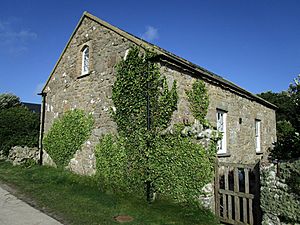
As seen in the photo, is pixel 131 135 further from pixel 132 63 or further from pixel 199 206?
pixel 199 206

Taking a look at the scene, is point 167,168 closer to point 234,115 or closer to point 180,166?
point 180,166

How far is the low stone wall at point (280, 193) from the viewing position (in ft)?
15.0

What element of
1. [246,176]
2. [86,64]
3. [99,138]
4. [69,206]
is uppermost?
[86,64]

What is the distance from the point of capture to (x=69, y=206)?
671cm

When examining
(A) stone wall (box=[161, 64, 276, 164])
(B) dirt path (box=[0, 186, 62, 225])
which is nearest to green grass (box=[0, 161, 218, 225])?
(B) dirt path (box=[0, 186, 62, 225])

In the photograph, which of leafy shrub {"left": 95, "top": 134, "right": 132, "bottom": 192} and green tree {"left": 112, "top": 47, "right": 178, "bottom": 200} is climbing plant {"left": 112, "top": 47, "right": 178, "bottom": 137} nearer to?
green tree {"left": 112, "top": 47, "right": 178, "bottom": 200}

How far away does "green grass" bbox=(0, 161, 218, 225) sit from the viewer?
5.86 metres

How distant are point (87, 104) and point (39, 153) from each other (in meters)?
5.39

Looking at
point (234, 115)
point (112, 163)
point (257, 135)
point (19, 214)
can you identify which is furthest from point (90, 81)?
point (257, 135)

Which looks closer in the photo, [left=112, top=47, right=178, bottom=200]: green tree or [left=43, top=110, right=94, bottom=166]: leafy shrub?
[left=112, top=47, right=178, bottom=200]: green tree

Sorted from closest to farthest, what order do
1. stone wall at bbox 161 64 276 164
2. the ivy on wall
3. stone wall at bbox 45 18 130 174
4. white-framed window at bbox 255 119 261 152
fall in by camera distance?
the ivy on wall → stone wall at bbox 161 64 276 164 → stone wall at bbox 45 18 130 174 → white-framed window at bbox 255 119 261 152

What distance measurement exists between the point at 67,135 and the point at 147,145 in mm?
5367

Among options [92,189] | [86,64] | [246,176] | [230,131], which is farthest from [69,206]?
[230,131]

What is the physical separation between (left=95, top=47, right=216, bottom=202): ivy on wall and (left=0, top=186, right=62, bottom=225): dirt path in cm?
268
